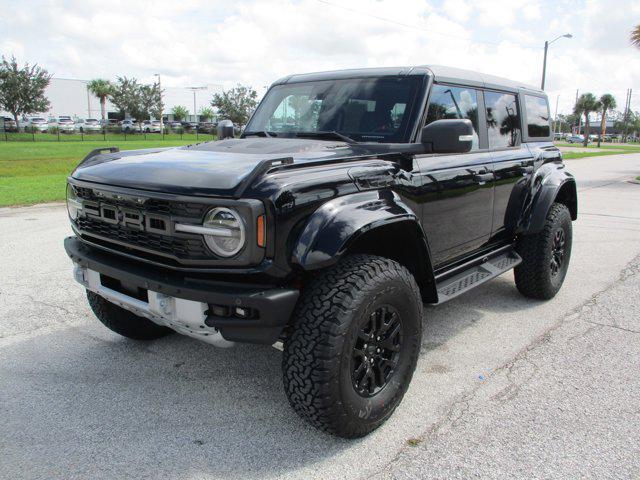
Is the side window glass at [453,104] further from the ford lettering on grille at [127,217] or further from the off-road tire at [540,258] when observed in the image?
the ford lettering on grille at [127,217]

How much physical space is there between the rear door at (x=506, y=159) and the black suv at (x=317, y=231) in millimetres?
147

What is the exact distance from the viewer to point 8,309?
4438 mm

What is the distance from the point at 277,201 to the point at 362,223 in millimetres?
443

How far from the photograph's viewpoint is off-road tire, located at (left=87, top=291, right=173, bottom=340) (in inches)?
143

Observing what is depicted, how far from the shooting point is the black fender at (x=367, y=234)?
247cm

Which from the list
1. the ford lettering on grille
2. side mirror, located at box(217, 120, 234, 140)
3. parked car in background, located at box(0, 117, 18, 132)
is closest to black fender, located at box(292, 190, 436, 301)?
the ford lettering on grille

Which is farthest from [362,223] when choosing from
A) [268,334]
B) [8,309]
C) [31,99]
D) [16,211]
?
[31,99]

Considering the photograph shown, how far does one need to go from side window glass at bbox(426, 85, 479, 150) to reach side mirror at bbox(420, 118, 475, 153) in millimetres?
371

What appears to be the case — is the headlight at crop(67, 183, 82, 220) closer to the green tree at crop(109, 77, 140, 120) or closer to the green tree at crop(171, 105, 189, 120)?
the green tree at crop(109, 77, 140, 120)

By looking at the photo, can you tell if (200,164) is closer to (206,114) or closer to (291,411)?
(291,411)

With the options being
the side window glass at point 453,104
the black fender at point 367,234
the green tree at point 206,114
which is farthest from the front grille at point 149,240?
the green tree at point 206,114

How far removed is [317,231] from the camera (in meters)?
2.49

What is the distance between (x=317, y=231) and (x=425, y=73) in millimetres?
1666

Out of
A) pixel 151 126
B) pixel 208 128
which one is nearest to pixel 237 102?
pixel 151 126
